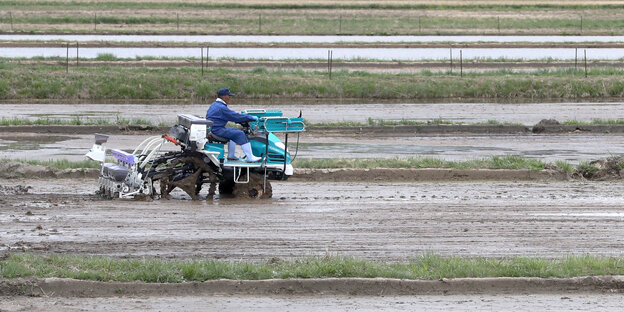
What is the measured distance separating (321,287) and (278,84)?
26.9 m

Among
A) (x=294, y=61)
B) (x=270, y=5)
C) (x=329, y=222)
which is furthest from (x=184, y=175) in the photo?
(x=270, y=5)

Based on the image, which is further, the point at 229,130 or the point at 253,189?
the point at 253,189

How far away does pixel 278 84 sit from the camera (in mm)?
36281

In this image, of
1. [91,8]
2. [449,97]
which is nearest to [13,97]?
[449,97]

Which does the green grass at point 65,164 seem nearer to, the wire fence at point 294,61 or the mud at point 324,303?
the mud at point 324,303

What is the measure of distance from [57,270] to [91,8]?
6784cm

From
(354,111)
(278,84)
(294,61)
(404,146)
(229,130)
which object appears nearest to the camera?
(229,130)

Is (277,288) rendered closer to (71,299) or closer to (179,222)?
(71,299)

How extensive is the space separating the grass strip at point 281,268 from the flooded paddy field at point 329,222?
0.76 m

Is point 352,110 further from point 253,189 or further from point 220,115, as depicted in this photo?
point 220,115

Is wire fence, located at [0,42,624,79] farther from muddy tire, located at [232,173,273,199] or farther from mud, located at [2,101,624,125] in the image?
muddy tire, located at [232,173,273,199]

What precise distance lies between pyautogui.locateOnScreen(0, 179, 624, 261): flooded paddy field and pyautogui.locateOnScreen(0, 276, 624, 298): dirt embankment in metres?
1.21

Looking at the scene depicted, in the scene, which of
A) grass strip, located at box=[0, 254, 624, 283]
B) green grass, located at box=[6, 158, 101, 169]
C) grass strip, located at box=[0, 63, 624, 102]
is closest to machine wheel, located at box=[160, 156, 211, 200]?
green grass, located at box=[6, 158, 101, 169]

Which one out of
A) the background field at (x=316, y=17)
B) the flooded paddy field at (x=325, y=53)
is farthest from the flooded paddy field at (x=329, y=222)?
the background field at (x=316, y=17)
